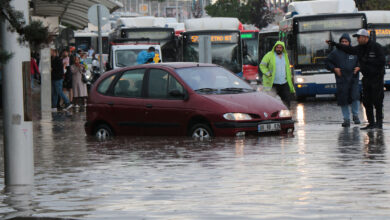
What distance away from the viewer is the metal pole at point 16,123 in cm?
940

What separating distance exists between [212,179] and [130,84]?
6.37 meters

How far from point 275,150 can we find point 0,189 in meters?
4.44

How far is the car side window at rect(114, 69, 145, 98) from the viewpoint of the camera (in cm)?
1597

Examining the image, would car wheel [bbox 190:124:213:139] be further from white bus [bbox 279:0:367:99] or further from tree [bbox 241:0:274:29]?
tree [bbox 241:0:274:29]

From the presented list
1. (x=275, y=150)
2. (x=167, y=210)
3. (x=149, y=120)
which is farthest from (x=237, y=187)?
(x=149, y=120)

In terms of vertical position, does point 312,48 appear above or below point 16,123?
above

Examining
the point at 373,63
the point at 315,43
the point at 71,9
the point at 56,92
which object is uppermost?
the point at 71,9

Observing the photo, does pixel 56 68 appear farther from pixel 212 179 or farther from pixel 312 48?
pixel 212 179

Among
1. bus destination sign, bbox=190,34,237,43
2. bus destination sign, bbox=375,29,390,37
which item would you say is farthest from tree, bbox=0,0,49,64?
bus destination sign, bbox=190,34,237,43

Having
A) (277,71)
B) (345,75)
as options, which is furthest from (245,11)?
(345,75)

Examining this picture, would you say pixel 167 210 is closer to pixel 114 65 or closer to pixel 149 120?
pixel 149 120

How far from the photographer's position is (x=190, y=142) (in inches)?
565

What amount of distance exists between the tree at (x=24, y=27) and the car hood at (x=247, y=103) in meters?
7.56

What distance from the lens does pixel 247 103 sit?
1504cm
